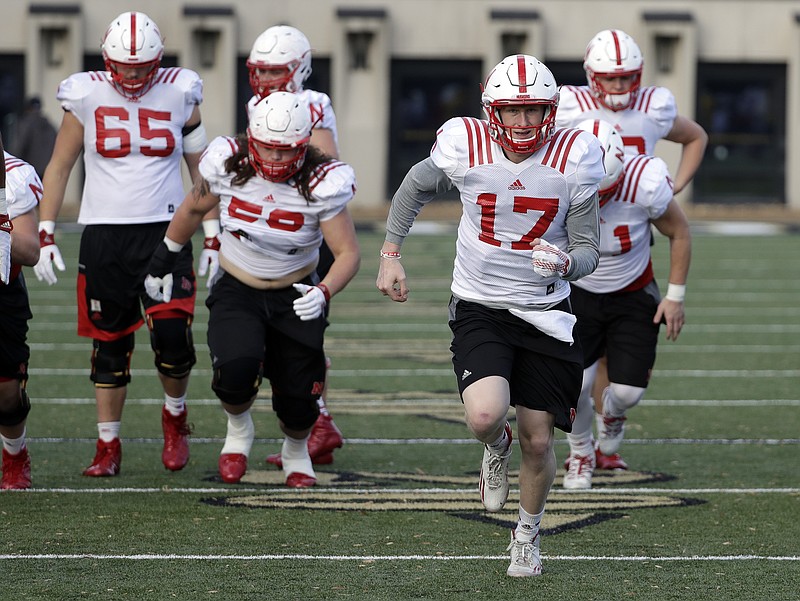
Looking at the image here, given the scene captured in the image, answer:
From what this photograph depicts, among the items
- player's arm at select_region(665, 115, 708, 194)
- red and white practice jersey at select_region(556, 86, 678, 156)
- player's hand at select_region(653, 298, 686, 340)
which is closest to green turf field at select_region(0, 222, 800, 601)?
player's hand at select_region(653, 298, 686, 340)

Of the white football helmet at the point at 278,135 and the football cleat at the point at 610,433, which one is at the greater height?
the white football helmet at the point at 278,135

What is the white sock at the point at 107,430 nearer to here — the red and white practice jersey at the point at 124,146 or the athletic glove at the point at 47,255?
the athletic glove at the point at 47,255

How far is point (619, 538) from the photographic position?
17.5 feet

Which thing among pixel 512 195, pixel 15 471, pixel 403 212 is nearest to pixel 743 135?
pixel 15 471

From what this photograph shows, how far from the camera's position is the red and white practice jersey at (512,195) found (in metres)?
4.80

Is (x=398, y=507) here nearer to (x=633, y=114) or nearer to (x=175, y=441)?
(x=175, y=441)

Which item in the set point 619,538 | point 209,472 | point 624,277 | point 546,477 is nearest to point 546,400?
point 546,477

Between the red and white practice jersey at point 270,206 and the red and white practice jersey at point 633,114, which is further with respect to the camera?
the red and white practice jersey at point 633,114

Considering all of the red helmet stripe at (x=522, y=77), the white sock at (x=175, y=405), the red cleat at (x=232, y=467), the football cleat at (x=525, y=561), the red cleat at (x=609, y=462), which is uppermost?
the red helmet stripe at (x=522, y=77)

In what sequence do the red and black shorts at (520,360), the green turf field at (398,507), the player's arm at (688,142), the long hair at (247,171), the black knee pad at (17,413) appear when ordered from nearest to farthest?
the green turf field at (398,507) < the red and black shorts at (520,360) < the black knee pad at (17,413) < the long hair at (247,171) < the player's arm at (688,142)

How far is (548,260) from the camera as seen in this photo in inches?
179

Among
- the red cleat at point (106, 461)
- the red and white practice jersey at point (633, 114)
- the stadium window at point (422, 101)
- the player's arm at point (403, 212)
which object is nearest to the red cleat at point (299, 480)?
the red cleat at point (106, 461)

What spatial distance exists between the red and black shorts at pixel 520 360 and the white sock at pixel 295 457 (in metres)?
1.50

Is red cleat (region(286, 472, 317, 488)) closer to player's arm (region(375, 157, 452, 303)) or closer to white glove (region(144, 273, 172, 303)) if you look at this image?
white glove (region(144, 273, 172, 303))
